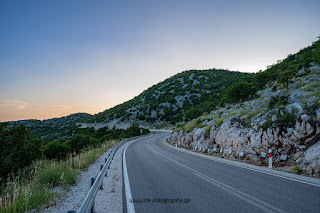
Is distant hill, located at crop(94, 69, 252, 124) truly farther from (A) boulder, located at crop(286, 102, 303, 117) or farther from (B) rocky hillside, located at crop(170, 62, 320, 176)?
(A) boulder, located at crop(286, 102, 303, 117)

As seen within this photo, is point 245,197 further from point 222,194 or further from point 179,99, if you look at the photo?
point 179,99

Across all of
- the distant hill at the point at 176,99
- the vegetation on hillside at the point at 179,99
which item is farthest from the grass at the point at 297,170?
the distant hill at the point at 176,99

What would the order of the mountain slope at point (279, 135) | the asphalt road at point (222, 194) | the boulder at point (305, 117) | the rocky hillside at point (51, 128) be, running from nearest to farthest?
the asphalt road at point (222, 194)
the mountain slope at point (279, 135)
the boulder at point (305, 117)
the rocky hillside at point (51, 128)

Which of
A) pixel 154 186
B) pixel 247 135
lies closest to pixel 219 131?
pixel 247 135

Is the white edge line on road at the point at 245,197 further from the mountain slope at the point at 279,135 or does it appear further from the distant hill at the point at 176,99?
the distant hill at the point at 176,99

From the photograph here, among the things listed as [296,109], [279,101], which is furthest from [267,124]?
[279,101]

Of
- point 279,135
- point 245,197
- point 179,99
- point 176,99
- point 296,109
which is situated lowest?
point 245,197

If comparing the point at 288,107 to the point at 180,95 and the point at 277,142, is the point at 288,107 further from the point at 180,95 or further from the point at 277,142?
the point at 180,95

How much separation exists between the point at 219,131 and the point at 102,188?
10.2 metres

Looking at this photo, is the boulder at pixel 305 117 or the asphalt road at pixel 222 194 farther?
the boulder at pixel 305 117

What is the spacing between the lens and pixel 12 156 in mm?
9031

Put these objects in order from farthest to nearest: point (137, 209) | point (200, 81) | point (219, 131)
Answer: point (200, 81) → point (219, 131) → point (137, 209)

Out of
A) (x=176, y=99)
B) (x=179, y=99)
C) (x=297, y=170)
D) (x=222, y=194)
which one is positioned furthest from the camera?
(x=176, y=99)

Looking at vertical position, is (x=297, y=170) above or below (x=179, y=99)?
below
